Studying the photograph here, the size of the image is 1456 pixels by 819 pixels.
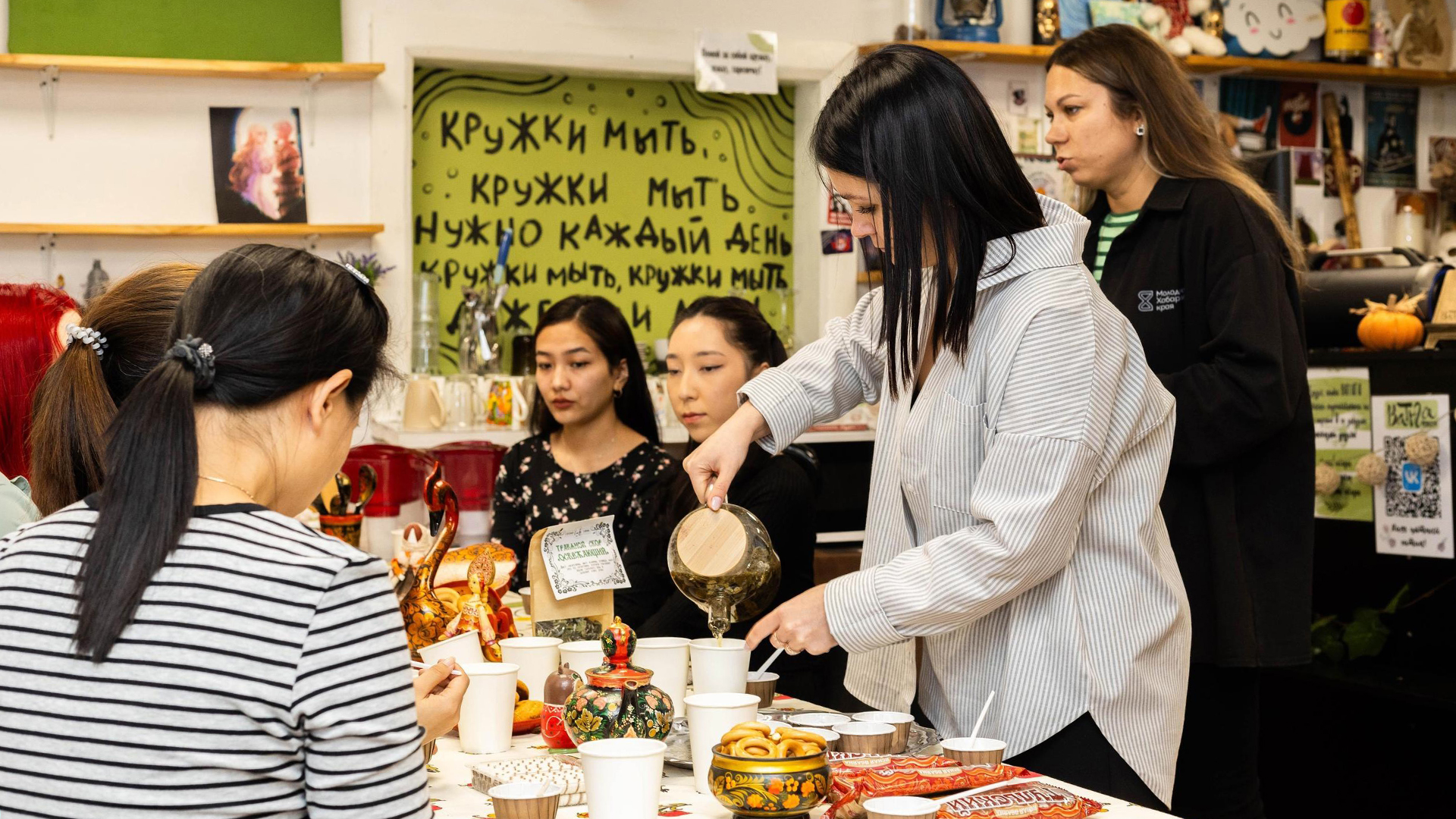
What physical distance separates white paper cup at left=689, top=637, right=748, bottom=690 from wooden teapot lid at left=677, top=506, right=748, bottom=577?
9cm

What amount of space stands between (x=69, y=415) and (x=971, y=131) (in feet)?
3.40

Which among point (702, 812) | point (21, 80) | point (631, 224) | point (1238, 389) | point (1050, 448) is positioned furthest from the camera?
point (631, 224)

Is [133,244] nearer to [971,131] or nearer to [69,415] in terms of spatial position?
[69,415]

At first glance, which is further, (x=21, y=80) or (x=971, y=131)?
(x=21, y=80)

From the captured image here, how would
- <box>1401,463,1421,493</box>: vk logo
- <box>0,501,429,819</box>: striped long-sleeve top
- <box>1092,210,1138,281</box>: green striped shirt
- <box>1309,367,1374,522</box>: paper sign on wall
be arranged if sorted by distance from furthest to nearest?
<box>1309,367,1374,522</box>: paper sign on wall → <box>1401,463,1421,493</box>: vk logo → <box>1092,210,1138,281</box>: green striped shirt → <box>0,501,429,819</box>: striped long-sleeve top

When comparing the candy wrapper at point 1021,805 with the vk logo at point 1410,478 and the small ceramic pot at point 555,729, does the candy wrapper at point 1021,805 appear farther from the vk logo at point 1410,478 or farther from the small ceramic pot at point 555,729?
the vk logo at point 1410,478

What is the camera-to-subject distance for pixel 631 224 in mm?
4438

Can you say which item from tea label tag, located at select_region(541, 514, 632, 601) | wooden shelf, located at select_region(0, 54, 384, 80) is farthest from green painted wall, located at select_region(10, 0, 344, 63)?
tea label tag, located at select_region(541, 514, 632, 601)

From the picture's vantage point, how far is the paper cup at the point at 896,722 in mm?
1470

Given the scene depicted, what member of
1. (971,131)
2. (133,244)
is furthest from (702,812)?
(133,244)

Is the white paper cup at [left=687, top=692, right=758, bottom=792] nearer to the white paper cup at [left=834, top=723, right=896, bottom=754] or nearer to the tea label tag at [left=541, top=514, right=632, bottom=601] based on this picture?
the white paper cup at [left=834, top=723, right=896, bottom=754]

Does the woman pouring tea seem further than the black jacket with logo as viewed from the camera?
No

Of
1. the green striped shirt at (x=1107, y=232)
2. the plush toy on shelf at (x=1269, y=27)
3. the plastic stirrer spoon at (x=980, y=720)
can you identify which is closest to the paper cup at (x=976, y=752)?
the plastic stirrer spoon at (x=980, y=720)

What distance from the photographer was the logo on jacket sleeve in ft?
7.32
